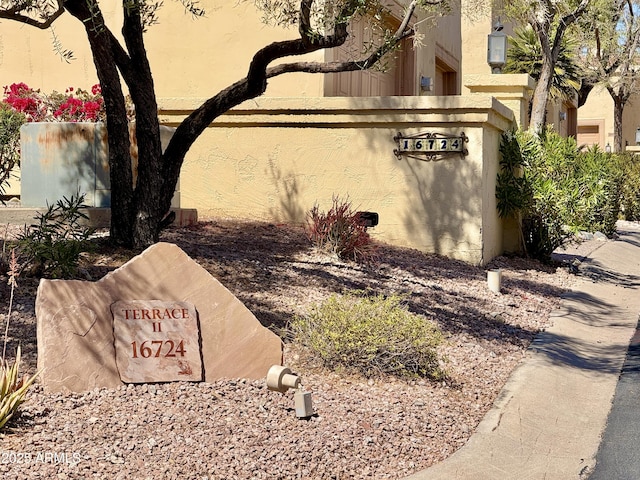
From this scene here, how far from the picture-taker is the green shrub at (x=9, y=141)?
13.2 metres

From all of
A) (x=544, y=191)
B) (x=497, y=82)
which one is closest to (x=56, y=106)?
(x=497, y=82)

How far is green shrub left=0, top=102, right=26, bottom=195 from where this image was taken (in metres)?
13.2

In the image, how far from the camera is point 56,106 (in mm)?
14320

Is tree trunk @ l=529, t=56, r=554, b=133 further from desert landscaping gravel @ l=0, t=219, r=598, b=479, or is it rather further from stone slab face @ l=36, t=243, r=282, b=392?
stone slab face @ l=36, t=243, r=282, b=392

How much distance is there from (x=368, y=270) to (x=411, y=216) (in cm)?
266

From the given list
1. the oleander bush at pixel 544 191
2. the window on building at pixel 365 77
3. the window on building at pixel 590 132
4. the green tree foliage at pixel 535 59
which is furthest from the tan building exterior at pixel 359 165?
the window on building at pixel 590 132

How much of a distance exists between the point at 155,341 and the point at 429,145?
765 cm

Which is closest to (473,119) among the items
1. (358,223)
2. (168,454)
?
(358,223)

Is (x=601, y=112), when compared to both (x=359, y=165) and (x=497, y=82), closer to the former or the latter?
(x=497, y=82)

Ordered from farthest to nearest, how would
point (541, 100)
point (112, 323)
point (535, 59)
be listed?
point (535, 59)
point (541, 100)
point (112, 323)

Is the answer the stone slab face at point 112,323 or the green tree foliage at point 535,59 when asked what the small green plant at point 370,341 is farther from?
the green tree foliage at point 535,59

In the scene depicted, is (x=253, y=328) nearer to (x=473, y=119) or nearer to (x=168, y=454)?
(x=168, y=454)

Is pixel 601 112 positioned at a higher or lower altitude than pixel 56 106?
higher

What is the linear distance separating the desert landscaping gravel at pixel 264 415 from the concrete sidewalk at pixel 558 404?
6.6 inches
